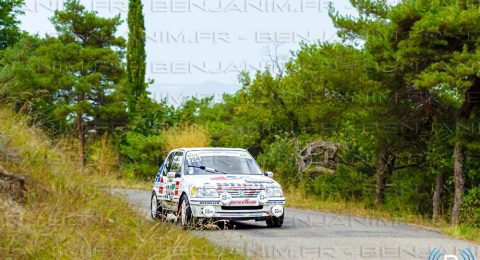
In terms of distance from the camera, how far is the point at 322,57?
2838 cm

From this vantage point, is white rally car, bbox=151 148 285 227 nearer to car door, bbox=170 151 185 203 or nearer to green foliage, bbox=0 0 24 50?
car door, bbox=170 151 185 203

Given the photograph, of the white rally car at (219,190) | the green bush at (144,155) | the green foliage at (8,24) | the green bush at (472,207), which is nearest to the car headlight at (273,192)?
the white rally car at (219,190)

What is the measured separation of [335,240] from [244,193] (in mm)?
2560

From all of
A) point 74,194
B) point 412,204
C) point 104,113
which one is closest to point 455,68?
point 412,204

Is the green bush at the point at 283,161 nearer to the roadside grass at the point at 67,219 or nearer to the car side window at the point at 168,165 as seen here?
the car side window at the point at 168,165

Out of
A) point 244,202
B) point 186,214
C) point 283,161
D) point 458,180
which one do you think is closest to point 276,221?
point 244,202

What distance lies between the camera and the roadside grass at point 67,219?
8.52 metres

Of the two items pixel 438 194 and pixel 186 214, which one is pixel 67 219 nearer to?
pixel 186 214

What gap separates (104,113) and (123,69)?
4299mm

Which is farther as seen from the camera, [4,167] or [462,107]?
[462,107]

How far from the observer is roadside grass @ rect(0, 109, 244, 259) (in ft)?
27.9

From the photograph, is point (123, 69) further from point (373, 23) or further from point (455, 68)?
point (455, 68)

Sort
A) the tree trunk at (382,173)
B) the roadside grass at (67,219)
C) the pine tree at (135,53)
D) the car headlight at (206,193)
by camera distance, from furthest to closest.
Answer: the pine tree at (135,53) → the tree trunk at (382,173) → the car headlight at (206,193) → the roadside grass at (67,219)

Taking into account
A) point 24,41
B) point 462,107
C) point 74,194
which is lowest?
point 74,194
